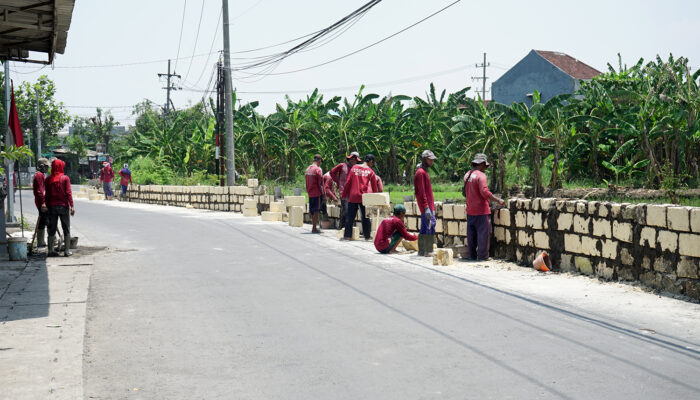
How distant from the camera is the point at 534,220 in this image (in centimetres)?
1091

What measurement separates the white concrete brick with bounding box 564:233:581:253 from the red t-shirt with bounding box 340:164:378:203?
575 cm

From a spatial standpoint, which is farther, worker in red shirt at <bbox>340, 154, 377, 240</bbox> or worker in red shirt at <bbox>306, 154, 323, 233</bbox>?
worker in red shirt at <bbox>306, 154, 323, 233</bbox>

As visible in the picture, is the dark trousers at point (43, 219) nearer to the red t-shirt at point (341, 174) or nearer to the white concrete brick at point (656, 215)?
the red t-shirt at point (341, 174)

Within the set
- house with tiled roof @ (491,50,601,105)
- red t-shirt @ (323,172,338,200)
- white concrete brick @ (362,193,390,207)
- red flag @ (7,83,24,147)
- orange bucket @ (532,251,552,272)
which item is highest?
house with tiled roof @ (491,50,601,105)

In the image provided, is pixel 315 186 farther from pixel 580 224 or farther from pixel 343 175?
pixel 580 224

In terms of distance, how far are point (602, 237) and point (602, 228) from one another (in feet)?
0.40

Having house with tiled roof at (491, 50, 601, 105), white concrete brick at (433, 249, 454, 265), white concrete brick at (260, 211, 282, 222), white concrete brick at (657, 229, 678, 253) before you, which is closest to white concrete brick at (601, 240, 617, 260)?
white concrete brick at (657, 229, 678, 253)

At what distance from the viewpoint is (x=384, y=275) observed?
33.4ft

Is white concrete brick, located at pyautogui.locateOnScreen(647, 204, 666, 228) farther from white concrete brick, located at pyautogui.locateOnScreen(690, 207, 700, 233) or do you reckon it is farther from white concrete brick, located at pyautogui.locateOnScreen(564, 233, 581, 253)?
white concrete brick, located at pyautogui.locateOnScreen(564, 233, 581, 253)

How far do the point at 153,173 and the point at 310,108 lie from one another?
9.31 meters

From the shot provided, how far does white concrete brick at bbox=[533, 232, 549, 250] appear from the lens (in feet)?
35.0

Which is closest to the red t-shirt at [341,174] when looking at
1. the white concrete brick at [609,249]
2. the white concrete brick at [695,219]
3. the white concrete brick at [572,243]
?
the white concrete brick at [572,243]

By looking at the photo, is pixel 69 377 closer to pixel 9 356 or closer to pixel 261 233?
pixel 9 356

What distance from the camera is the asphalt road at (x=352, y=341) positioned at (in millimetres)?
4953
